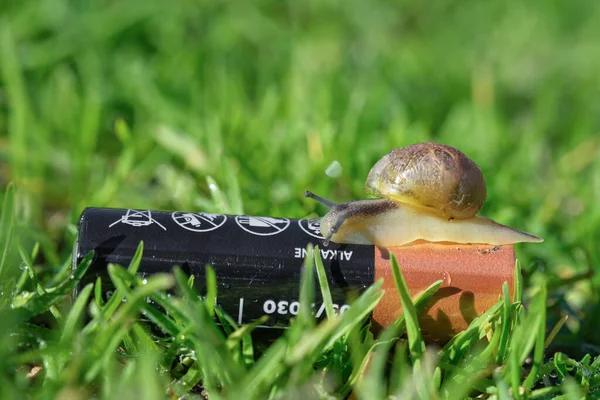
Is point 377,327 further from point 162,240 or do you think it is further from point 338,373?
point 162,240

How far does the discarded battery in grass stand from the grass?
5 cm

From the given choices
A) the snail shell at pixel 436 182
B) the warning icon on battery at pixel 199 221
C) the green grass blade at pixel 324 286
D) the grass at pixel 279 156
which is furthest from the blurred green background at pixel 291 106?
the green grass blade at pixel 324 286

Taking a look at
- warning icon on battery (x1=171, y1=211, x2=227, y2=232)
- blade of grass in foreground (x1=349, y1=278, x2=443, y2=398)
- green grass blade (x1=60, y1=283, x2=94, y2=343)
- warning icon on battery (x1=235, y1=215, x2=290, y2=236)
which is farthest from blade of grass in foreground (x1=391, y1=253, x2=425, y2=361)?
green grass blade (x1=60, y1=283, x2=94, y2=343)

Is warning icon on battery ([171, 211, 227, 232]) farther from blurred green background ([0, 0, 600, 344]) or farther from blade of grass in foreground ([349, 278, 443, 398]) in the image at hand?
blade of grass in foreground ([349, 278, 443, 398])

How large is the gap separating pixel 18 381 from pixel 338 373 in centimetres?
71

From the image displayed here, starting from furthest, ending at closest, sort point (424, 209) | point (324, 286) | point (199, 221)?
1. point (424, 209)
2. point (199, 221)
3. point (324, 286)

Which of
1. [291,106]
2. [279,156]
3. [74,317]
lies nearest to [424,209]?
[74,317]

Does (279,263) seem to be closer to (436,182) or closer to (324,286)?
(324,286)

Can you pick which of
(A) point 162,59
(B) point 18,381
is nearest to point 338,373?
(B) point 18,381

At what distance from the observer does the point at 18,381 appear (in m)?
1.67

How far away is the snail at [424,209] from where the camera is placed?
2119mm

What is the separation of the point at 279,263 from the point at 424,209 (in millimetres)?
493

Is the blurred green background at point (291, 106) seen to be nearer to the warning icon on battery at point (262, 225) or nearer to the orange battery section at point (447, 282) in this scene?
the warning icon on battery at point (262, 225)

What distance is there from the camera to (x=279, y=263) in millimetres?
1968
